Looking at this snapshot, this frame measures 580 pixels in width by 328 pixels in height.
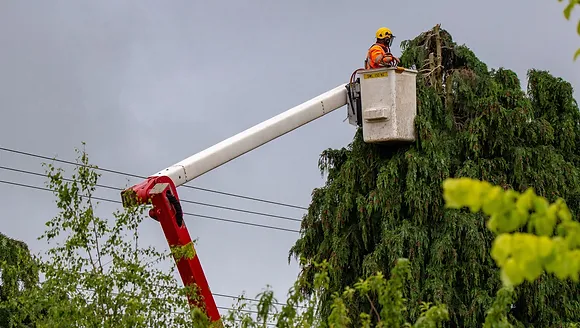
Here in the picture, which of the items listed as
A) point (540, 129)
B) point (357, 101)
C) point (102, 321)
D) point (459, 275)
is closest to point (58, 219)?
point (102, 321)

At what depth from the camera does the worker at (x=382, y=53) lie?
16.7 meters

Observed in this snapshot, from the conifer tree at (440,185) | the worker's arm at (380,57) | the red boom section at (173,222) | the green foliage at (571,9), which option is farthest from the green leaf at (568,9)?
the worker's arm at (380,57)

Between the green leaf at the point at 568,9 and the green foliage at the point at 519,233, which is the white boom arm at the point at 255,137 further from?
the green foliage at the point at 519,233

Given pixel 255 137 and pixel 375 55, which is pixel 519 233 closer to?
pixel 255 137

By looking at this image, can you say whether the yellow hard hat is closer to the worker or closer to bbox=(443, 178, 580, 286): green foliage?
the worker

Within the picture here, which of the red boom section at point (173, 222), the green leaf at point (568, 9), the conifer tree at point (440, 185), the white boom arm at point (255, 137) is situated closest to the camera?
the green leaf at point (568, 9)

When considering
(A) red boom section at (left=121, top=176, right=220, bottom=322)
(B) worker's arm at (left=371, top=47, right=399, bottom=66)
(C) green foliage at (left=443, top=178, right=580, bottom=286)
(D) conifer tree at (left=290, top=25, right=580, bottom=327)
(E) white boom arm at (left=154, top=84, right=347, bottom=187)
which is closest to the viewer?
(C) green foliage at (left=443, top=178, right=580, bottom=286)

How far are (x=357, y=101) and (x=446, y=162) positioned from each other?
1.74 m

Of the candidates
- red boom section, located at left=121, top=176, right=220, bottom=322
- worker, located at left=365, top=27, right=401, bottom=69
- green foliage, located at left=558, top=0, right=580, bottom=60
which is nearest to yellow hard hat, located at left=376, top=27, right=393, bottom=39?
worker, located at left=365, top=27, right=401, bottom=69

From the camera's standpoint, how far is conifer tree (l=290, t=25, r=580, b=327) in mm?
16922

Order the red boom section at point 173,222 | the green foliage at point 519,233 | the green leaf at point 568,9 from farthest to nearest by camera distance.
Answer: the red boom section at point 173,222 → the green leaf at point 568,9 → the green foliage at point 519,233

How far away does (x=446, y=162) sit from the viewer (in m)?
17.4

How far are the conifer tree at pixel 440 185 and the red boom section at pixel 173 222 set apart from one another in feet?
8.48

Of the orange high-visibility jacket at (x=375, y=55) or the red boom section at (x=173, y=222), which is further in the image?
the orange high-visibility jacket at (x=375, y=55)
